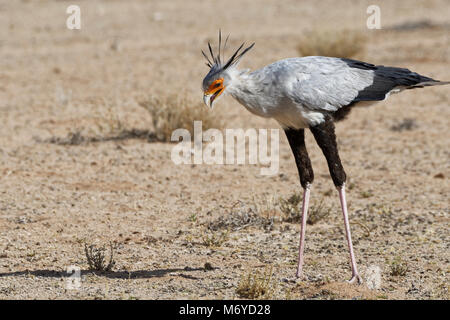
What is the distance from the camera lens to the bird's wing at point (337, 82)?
4.84m

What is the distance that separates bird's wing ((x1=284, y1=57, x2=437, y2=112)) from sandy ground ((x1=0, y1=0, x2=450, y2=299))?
1248mm

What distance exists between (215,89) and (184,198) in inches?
111

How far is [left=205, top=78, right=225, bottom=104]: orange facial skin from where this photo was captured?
15.2 feet

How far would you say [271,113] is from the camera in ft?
15.8

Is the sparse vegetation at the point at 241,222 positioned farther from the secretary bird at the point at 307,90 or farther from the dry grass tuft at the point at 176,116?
the dry grass tuft at the point at 176,116

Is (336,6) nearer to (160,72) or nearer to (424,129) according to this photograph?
(160,72)

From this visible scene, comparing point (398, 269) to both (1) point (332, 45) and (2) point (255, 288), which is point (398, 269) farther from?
(1) point (332, 45)

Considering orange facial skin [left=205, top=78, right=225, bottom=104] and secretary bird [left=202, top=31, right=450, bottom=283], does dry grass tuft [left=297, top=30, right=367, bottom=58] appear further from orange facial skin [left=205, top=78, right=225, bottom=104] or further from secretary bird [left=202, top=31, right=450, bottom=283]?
orange facial skin [left=205, top=78, right=225, bottom=104]

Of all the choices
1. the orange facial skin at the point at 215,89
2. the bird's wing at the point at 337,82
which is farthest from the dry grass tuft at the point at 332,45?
the orange facial skin at the point at 215,89

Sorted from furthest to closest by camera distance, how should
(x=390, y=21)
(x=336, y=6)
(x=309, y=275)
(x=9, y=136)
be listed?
(x=336, y=6), (x=390, y=21), (x=9, y=136), (x=309, y=275)

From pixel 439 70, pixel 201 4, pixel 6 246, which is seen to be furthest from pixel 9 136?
pixel 201 4

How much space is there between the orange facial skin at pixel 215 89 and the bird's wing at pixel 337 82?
1.45 ft

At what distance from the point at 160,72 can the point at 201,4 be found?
12.4 meters

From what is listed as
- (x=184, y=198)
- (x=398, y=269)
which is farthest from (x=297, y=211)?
(x=398, y=269)
